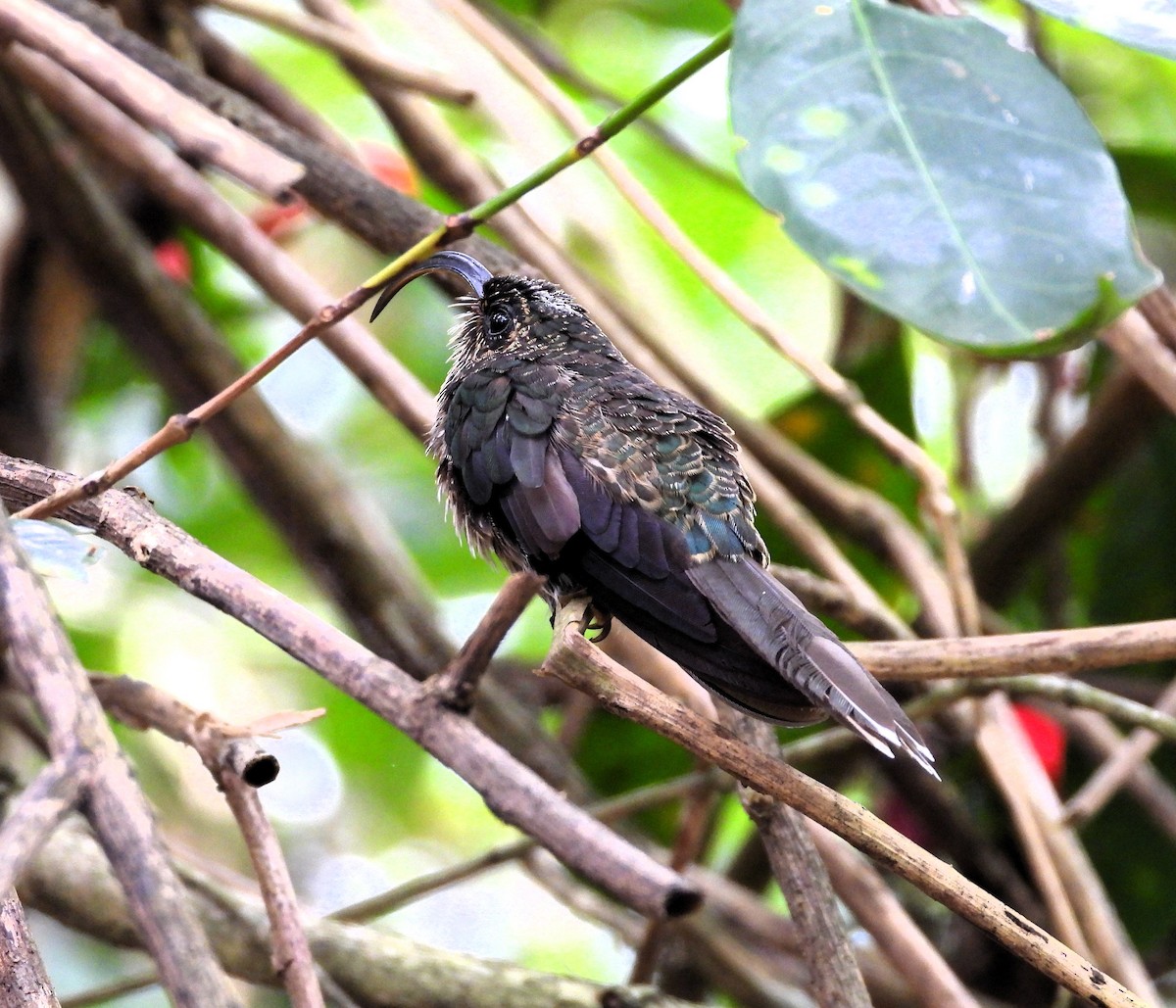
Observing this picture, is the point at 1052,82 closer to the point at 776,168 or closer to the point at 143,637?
the point at 776,168

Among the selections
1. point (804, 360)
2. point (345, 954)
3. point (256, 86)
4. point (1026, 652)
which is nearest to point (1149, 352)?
point (804, 360)

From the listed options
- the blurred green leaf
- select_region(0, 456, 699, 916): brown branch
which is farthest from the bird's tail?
the blurred green leaf

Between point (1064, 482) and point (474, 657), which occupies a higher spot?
point (1064, 482)

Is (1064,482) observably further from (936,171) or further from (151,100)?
(151,100)

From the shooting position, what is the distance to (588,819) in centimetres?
160

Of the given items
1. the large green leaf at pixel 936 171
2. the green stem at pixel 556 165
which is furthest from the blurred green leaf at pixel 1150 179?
the green stem at pixel 556 165

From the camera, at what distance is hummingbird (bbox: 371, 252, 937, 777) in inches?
62.4

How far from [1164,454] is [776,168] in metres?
2.57

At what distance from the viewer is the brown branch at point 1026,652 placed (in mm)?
1670

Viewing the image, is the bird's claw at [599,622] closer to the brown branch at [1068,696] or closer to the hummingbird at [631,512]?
the hummingbird at [631,512]

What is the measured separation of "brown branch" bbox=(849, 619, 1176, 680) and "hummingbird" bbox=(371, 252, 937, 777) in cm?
18

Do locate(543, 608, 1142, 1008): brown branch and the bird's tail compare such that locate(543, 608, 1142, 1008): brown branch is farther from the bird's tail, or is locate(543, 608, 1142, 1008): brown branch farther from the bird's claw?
the bird's claw

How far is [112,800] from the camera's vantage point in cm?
97

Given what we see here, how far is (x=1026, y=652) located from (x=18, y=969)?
1.19 meters
